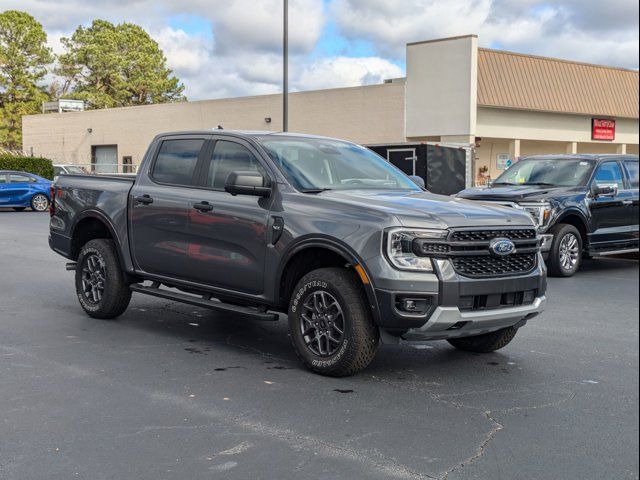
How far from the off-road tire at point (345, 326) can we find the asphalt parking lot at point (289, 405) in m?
0.13

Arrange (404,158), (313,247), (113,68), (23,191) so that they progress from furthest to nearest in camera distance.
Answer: (113,68), (23,191), (404,158), (313,247)

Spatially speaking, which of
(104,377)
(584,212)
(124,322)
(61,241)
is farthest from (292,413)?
(584,212)

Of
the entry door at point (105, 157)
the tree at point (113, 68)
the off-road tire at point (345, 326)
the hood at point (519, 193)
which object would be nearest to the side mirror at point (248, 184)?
the off-road tire at point (345, 326)

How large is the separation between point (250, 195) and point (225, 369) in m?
1.49

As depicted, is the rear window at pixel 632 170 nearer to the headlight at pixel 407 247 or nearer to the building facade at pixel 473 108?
the headlight at pixel 407 247

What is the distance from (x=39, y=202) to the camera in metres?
29.3

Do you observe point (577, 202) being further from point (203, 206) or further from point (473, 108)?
point (473, 108)

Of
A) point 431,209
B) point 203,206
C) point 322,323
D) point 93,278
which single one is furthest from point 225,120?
point 431,209

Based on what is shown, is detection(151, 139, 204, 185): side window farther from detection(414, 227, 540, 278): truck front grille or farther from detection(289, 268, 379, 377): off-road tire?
detection(414, 227, 540, 278): truck front grille

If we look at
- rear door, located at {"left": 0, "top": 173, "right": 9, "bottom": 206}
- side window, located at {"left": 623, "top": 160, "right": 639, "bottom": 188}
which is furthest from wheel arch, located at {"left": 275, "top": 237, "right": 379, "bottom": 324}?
rear door, located at {"left": 0, "top": 173, "right": 9, "bottom": 206}

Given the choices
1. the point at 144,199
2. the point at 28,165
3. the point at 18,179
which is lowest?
the point at 144,199

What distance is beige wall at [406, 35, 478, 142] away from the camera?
103 ft

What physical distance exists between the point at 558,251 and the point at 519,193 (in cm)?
106

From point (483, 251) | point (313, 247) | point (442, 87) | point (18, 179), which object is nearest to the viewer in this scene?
point (483, 251)
